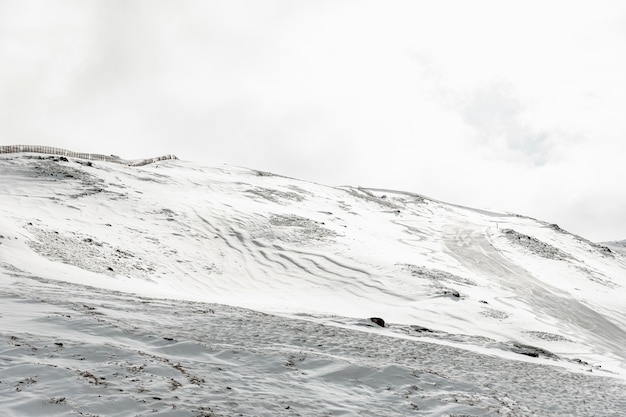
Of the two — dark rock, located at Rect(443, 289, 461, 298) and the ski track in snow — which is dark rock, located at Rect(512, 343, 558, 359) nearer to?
the ski track in snow

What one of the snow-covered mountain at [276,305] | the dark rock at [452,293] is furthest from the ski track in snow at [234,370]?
the dark rock at [452,293]

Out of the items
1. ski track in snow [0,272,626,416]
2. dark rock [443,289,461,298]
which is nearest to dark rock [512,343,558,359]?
ski track in snow [0,272,626,416]

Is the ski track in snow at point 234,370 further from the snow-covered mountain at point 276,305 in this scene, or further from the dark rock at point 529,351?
the dark rock at point 529,351

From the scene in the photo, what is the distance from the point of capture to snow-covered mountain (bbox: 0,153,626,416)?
265 inches

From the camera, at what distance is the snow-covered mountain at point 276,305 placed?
265 inches

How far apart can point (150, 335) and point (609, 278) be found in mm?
37100

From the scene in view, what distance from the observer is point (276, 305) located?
1744 centimetres

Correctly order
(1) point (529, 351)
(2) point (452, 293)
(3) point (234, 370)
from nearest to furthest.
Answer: (3) point (234, 370)
(1) point (529, 351)
(2) point (452, 293)

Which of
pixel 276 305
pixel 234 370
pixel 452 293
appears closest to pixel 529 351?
pixel 276 305

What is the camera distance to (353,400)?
6855mm

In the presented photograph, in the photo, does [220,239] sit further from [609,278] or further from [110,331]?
[609,278]

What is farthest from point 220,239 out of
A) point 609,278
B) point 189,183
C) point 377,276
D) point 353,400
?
point 609,278

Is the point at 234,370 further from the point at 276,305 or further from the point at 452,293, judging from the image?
the point at 452,293

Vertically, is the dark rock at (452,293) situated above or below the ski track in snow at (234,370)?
above
